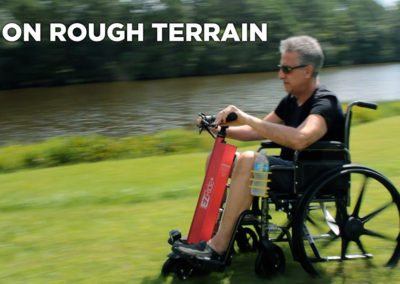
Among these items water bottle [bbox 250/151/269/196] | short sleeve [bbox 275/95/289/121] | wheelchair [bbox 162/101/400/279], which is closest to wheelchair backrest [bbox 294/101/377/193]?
wheelchair [bbox 162/101/400/279]

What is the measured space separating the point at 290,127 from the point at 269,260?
2.55 feet

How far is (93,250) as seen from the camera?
3.72 m

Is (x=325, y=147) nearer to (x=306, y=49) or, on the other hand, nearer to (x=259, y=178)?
(x=259, y=178)

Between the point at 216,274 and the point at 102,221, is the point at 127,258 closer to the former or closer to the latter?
the point at 216,274

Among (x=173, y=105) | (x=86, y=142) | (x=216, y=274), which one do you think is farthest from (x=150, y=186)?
(x=173, y=105)

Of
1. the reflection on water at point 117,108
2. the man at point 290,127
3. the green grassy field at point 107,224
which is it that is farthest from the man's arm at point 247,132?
the reflection on water at point 117,108

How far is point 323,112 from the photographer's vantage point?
3.02 m

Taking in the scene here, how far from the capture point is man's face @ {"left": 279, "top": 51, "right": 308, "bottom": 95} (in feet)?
10.1

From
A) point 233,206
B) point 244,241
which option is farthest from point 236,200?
point 244,241

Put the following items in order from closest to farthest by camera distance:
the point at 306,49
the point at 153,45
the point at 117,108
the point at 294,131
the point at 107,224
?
the point at 294,131, the point at 306,49, the point at 107,224, the point at 117,108, the point at 153,45

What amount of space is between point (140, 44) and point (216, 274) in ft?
147

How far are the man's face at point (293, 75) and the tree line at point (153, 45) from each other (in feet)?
96.3

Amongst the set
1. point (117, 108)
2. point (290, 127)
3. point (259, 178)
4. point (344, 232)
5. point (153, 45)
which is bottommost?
point (117, 108)

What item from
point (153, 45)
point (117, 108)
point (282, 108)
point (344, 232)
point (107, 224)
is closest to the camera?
point (344, 232)
